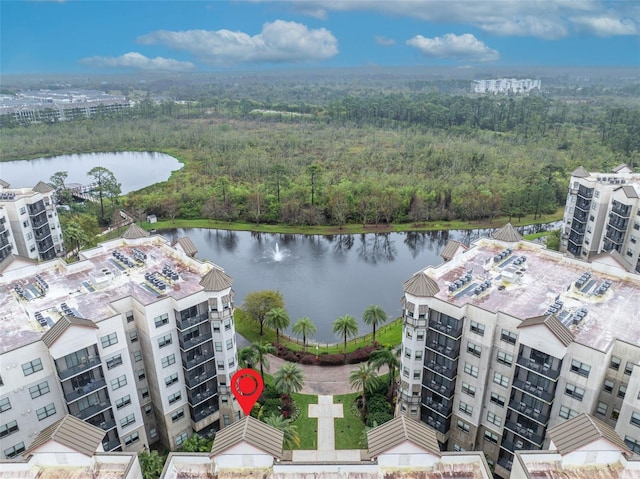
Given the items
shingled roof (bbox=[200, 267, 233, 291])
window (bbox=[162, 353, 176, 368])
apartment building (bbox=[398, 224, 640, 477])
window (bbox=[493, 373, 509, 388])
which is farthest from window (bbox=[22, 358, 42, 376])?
window (bbox=[493, 373, 509, 388])

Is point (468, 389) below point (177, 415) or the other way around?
the other way around

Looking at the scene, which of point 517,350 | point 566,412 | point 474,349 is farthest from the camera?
point 474,349

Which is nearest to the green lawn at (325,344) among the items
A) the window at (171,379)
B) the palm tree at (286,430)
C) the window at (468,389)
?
the palm tree at (286,430)

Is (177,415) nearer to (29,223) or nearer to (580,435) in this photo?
(580,435)

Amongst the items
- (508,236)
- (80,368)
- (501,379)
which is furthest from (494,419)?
(80,368)

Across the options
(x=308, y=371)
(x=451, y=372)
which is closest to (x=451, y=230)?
(x=308, y=371)

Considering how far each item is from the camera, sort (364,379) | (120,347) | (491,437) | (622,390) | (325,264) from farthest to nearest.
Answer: (325,264), (364,379), (491,437), (120,347), (622,390)
